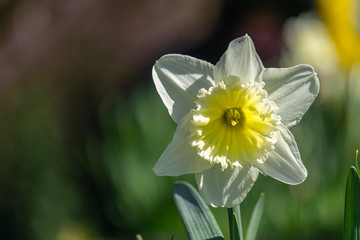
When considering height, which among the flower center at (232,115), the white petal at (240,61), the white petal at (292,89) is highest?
the white petal at (240,61)

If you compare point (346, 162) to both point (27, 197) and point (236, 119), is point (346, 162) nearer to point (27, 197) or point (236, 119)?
point (236, 119)

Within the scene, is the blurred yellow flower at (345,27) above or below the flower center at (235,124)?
below

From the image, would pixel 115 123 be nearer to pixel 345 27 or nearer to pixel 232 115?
pixel 345 27

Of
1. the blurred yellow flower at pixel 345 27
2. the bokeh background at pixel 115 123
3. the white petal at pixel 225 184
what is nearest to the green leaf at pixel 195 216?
the white petal at pixel 225 184

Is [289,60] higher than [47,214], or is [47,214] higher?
[289,60]

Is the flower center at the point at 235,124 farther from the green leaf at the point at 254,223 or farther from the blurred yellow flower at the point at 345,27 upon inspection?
the blurred yellow flower at the point at 345,27

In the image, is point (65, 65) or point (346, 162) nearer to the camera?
point (346, 162)

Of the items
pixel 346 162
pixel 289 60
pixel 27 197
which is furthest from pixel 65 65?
pixel 346 162
